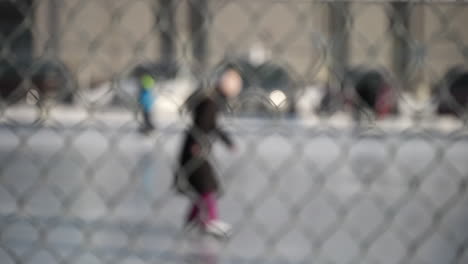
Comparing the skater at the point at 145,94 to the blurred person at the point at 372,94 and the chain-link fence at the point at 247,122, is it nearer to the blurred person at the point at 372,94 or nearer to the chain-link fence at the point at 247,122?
the chain-link fence at the point at 247,122

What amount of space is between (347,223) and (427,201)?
1.50 metres

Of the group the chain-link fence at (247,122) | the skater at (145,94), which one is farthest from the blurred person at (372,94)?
the skater at (145,94)

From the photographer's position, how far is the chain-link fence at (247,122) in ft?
5.85

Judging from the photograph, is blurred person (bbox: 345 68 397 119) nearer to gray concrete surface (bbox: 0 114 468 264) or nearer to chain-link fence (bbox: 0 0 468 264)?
chain-link fence (bbox: 0 0 468 264)

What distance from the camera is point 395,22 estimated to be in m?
1.68

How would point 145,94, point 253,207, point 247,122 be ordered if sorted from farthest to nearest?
point 247,122
point 145,94
point 253,207

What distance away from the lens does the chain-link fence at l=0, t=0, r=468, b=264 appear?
178 cm

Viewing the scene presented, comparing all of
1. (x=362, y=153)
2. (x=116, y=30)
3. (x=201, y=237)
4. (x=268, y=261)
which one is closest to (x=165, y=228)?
(x=201, y=237)

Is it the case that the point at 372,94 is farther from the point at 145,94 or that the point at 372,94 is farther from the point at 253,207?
the point at 253,207

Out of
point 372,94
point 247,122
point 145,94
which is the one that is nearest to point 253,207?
point 145,94

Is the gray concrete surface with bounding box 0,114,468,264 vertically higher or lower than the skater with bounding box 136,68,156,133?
lower

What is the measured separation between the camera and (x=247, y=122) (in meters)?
3.57

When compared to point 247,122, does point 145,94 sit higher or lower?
higher

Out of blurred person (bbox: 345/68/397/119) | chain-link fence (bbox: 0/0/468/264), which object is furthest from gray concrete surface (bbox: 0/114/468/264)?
blurred person (bbox: 345/68/397/119)
